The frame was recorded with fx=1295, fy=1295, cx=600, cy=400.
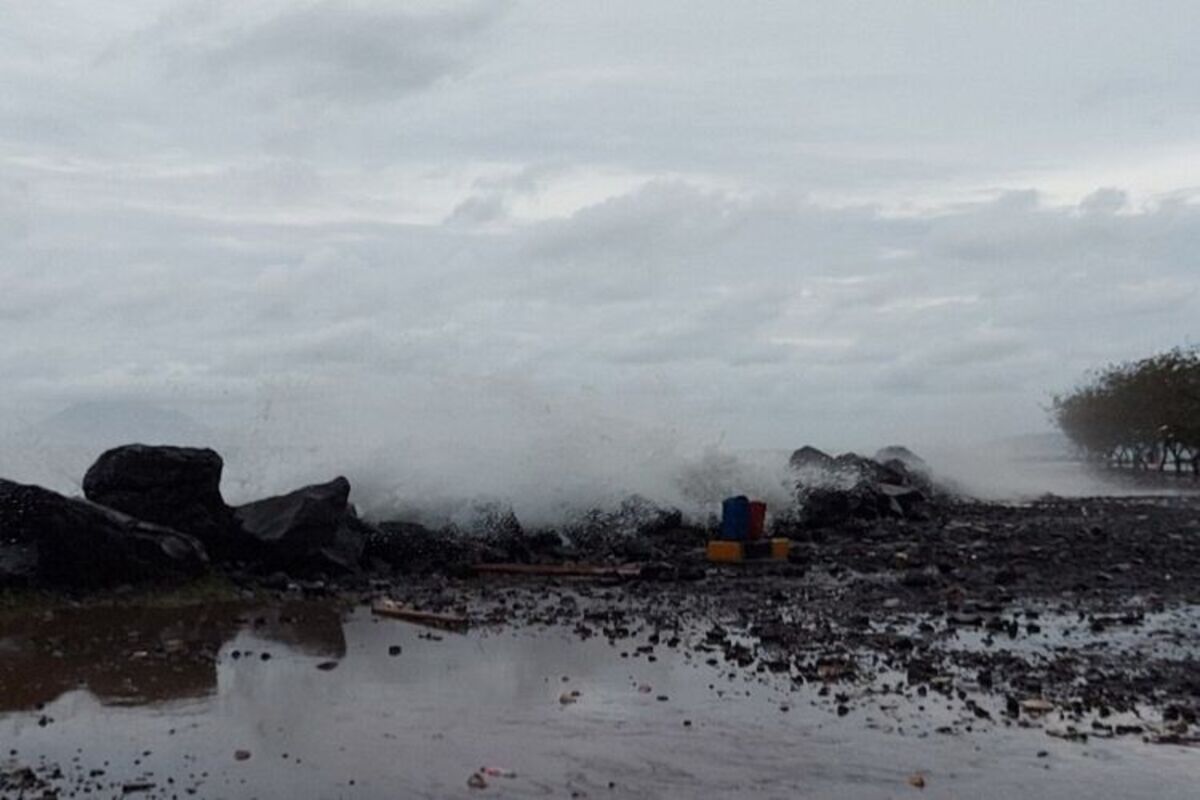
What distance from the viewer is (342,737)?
832 centimetres

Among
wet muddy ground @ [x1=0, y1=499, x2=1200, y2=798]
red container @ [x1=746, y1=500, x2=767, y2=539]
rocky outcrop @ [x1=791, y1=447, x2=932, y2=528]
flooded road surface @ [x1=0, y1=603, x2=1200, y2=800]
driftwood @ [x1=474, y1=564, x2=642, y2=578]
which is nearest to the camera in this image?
flooded road surface @ [x1=0, y1=603, x2=1200, y2=800]

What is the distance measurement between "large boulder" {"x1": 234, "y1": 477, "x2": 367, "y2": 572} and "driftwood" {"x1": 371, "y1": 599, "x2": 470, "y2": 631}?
8.27ft

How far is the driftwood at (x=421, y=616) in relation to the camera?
1265cm

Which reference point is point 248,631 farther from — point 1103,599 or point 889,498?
point 889,498

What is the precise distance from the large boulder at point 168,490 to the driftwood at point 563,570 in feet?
11.1

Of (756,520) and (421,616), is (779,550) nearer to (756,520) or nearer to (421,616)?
(756,520)

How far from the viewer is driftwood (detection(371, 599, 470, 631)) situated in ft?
41.5

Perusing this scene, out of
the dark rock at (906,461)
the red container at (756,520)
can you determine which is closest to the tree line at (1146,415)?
the dark rock at (906,461)

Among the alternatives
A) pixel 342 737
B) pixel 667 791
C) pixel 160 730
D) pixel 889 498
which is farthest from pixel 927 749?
pixel 889 498

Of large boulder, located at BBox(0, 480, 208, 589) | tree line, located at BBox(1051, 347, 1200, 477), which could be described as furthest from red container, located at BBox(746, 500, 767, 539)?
tree line, located at BBox(1051, 347, 1200, 477)

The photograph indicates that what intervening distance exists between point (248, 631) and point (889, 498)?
58.0 feet

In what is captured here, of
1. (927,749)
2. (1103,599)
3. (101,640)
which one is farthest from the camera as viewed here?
(1103,599)

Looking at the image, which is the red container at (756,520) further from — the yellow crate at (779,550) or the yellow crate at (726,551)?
the yellow crate at (726,551)

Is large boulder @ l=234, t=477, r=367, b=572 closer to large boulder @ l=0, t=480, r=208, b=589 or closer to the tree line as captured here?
large boulder @ l=0, t=480, r=208, b=589
